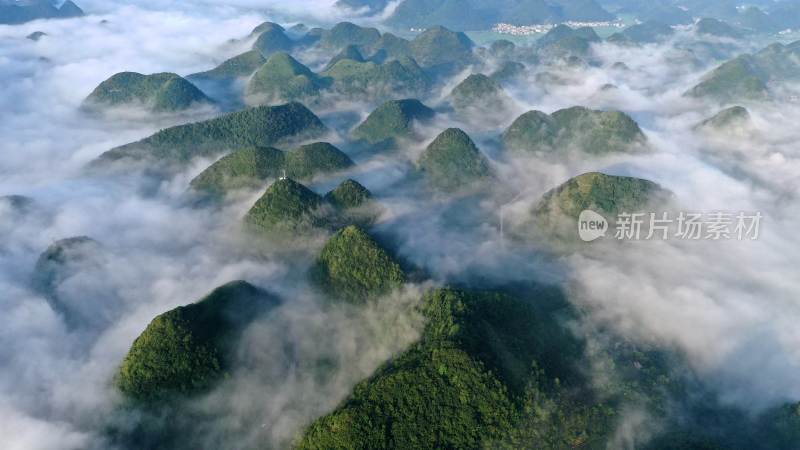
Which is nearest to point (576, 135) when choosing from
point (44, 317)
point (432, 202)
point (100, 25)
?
point (432, 202)

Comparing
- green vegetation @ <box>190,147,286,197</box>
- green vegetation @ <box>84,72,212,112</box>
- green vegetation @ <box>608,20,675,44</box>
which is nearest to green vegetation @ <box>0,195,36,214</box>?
green vegetation @ <box>190,147,286,197</box>

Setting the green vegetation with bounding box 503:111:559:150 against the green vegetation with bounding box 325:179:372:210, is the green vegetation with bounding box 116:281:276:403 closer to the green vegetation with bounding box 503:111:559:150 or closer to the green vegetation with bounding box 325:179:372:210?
the green vegetation with bounding box 325:179:372:210

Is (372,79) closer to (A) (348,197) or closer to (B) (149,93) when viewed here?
(B) (149,93)

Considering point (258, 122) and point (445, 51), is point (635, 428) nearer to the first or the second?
point (258, 122)

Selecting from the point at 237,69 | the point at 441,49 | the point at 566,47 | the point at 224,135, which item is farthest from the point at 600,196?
the point at 566,47

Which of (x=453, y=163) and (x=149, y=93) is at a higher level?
(x=149, y=93)
